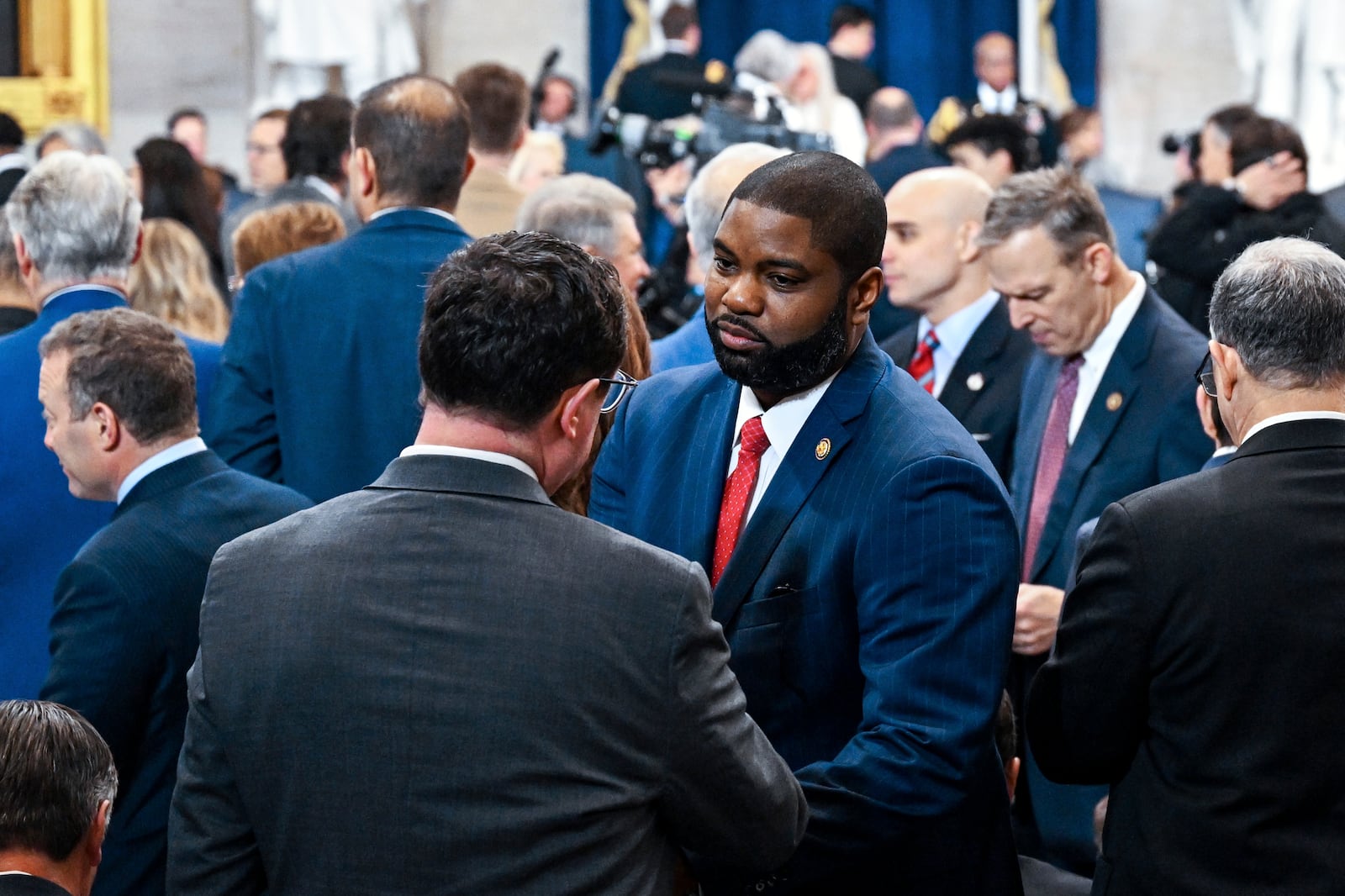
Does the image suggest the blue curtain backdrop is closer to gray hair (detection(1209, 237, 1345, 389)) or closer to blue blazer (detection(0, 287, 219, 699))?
blue blazer (detection(0, 287, 219, 699))

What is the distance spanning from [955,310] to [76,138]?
4.70 metres

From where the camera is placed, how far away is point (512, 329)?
193 cm

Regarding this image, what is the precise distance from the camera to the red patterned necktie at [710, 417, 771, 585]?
250 centimetres

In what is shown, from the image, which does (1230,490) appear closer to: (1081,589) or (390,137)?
(1081,589)

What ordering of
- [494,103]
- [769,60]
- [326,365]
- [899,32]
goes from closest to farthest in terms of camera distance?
1. [326,365]
2. [494,103]
3. [769,60]
4. [899,32]

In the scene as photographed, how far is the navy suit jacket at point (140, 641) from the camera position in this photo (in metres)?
2.78

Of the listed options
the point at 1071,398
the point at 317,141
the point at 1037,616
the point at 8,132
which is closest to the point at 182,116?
the point at 8,132

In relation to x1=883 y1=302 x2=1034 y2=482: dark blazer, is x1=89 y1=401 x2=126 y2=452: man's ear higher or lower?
higher

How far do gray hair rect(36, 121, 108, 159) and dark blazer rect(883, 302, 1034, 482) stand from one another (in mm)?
4476

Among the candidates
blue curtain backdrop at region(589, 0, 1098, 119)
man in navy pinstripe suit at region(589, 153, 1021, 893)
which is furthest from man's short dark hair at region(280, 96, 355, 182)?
blue curtain backdrop at region(589, 0, 1098, 119)

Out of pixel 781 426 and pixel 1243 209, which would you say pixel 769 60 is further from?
pixel 781 426

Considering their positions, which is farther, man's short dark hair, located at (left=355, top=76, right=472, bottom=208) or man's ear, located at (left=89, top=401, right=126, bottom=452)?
man's short dark hair, located at (left=355, top=76, right=472, bottom=208)

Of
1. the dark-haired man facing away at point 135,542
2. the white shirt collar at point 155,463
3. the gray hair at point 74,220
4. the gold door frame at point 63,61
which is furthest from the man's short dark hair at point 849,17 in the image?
the white shirt collar at point 155,463

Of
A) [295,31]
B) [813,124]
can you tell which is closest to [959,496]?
[813,124]
